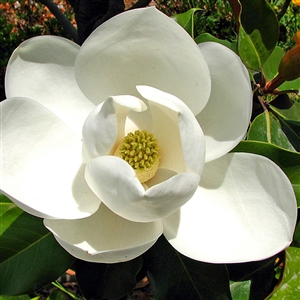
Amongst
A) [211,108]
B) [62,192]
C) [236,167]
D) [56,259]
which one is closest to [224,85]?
[211,108]

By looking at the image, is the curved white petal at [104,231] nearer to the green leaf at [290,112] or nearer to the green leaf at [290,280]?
the green leaf at [290,280]

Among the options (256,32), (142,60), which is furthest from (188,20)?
(142,60)

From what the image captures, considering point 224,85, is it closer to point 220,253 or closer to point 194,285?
point 220,253

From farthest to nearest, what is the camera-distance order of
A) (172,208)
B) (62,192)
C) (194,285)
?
(194,285), (62,192), (172,208)

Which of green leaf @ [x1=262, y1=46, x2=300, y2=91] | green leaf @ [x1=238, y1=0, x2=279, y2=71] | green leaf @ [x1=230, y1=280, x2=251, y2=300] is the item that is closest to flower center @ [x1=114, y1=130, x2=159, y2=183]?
green leaf @ [x1=238, y1=0, x2=279, y2=71]

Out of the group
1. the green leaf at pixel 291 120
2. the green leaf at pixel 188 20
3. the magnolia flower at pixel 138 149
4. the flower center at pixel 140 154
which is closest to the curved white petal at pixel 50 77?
the magnolia flower at pixel 138 149

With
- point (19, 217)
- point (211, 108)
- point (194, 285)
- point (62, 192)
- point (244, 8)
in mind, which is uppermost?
point (244, 8)
